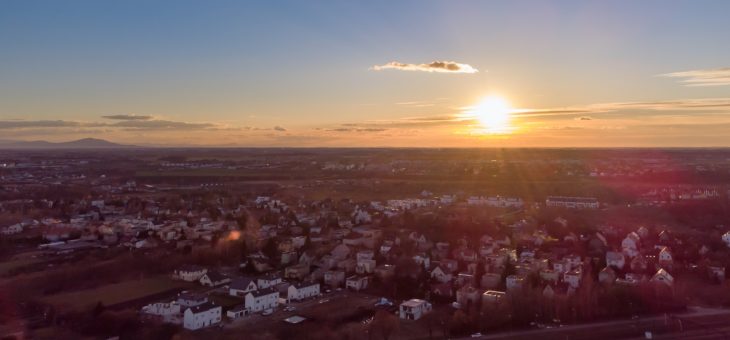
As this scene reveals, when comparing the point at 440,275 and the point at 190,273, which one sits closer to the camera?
the point at 440,275

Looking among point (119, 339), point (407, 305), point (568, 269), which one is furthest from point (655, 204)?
point (119, 339)

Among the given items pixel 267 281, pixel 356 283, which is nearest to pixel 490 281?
pixel 356 283

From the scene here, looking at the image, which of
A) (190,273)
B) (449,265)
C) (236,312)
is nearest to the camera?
(236,312)

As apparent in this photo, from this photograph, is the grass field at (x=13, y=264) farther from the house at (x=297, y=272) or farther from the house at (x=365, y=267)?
the house at (x=365, y=267)

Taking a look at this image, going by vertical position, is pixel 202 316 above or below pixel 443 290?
below

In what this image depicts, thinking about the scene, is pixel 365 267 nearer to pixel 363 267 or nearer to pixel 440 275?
pixel 363 267
